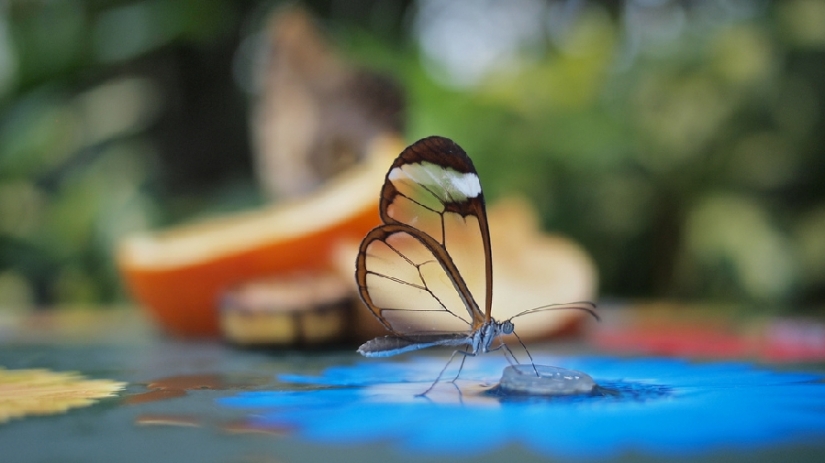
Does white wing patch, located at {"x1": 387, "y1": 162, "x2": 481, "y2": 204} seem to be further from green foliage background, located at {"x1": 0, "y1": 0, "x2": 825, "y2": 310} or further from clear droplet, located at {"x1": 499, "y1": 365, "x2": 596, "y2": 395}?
green foliage background, located at {"x1": 0, "y1": 0, "x2": 825, "y2": 310}

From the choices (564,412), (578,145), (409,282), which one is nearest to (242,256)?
(409,282)

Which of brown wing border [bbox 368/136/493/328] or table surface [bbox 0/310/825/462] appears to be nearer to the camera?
table surface [bbox 0/310/825/462]

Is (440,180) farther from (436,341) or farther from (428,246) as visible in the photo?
(436,341)

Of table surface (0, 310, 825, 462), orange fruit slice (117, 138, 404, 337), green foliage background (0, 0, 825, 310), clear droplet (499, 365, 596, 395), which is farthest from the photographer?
green foliage background (0, 0, 825, 310)

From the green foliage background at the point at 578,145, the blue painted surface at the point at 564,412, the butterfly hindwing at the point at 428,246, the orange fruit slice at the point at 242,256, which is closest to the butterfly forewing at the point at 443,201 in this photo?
the butterfly hindwing at the point at 428,246

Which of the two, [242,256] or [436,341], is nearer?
[436,341]

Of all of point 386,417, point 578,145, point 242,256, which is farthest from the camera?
point 578,145

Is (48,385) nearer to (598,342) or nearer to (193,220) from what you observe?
(598,342)

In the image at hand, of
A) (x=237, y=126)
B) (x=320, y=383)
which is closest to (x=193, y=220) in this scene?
(x=237, y=126)

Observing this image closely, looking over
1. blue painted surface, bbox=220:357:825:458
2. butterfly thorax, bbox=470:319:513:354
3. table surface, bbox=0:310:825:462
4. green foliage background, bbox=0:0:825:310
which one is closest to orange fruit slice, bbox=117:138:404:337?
table surface, bbox=0:310:825:462
